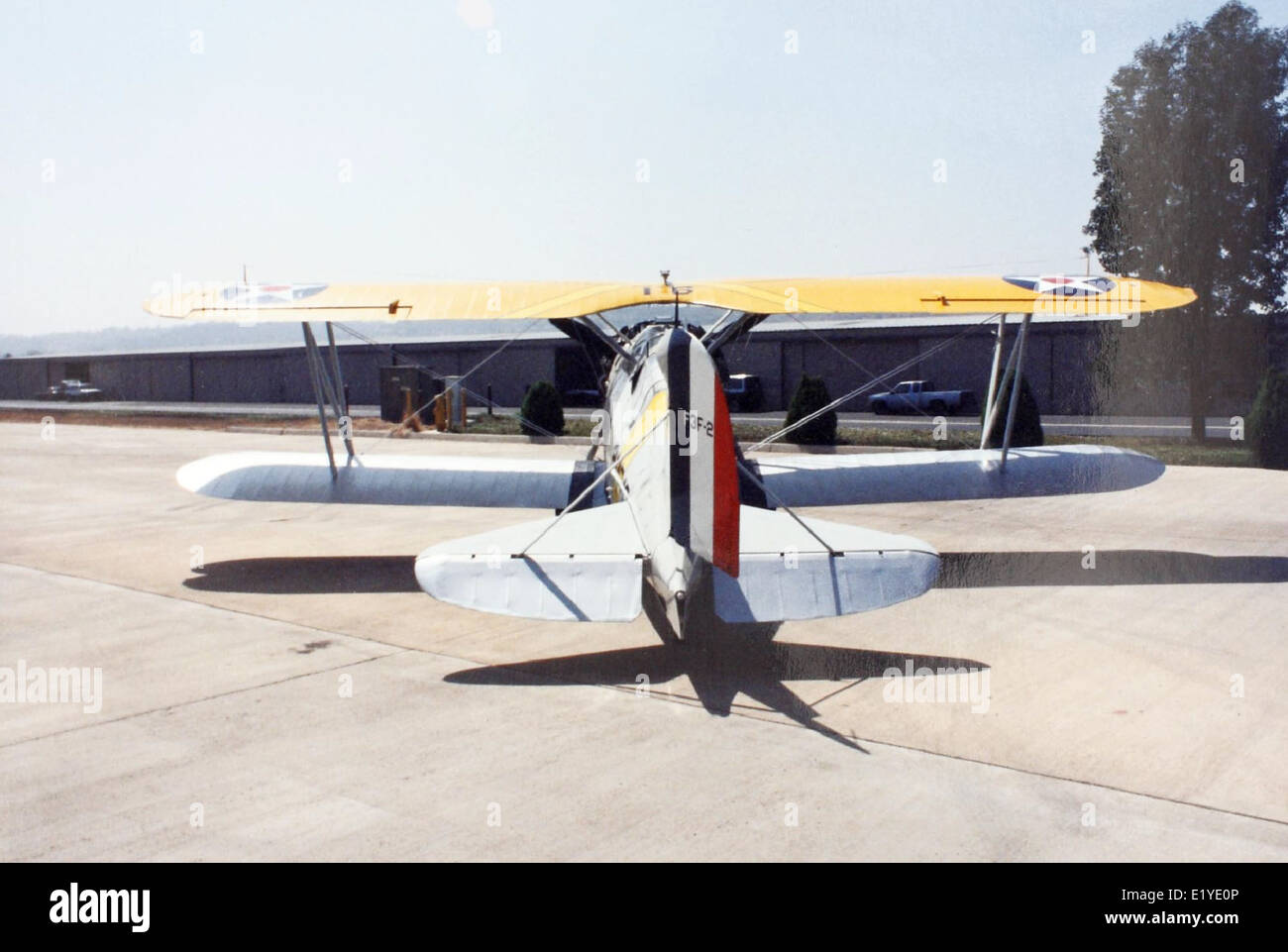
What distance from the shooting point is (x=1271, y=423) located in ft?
68.2

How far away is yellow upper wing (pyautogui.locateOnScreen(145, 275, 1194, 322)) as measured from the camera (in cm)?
957

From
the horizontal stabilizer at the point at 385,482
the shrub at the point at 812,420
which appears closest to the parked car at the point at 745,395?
the shrub at the point at 812,420

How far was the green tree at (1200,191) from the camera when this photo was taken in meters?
20.9

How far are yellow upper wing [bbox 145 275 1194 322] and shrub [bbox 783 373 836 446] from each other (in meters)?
13.6

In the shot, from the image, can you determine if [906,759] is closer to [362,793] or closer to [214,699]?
[362,793]

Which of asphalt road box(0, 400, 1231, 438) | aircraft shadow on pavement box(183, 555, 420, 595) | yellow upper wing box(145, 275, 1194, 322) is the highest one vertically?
yellow upper wing box(145, 275, 1194, 322)

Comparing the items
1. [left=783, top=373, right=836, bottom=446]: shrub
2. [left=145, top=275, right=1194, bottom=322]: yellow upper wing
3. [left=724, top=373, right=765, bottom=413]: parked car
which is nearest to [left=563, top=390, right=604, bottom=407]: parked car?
[left=724, top=373, right=765, bottom=413]: parked car

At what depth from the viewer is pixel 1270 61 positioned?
69.0ft

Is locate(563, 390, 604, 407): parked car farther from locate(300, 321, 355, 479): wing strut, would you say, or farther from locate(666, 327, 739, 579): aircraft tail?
locate(666, 327, 739, 579): aircraft tail

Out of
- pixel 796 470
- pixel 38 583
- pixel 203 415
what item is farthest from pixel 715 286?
pixel 203 415

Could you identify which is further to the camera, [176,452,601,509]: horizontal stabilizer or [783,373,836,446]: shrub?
[783,373,836,446]: shrub

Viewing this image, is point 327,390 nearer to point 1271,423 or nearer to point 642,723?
point 642,723

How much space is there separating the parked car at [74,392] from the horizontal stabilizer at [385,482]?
187 ft

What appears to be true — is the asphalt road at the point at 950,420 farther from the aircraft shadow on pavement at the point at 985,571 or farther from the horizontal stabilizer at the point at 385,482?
the horizontal stabilizer at the point at 385,482
